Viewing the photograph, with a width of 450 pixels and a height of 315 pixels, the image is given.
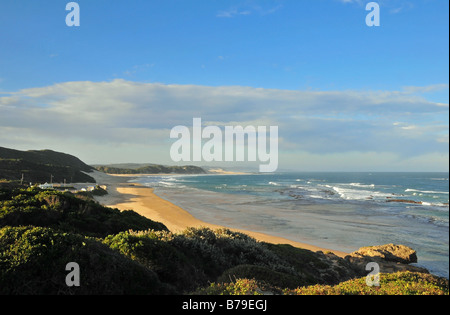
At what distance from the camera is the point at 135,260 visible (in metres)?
6.95

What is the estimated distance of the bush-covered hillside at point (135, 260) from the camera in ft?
17.1

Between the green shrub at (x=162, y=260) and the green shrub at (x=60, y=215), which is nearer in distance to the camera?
the green shrub at (x=162, y=260)

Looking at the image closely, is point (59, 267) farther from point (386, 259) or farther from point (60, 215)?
point (386, 259)

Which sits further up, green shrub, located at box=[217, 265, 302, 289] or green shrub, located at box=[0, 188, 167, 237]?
green shrub, located at box=[0, 188, 167, 237]

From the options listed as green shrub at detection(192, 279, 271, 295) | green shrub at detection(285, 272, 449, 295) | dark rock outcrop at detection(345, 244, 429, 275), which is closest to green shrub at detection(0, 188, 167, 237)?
green shrub at detection(192, 279, 271, 295)

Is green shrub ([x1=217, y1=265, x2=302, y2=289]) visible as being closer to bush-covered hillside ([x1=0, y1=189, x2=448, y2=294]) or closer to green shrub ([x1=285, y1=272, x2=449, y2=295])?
bush-covered hillside ([x1=0, y1=189, x2=448, y2=294])

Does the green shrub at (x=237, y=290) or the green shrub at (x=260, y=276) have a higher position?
the green shrub at (x=237, y=290)

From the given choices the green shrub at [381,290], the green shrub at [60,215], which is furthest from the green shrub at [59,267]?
the green shrub at [60,215]

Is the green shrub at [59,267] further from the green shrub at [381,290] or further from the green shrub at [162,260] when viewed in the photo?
the green shrub at [381,290]

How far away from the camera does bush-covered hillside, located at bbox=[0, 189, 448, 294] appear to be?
5.23 metres

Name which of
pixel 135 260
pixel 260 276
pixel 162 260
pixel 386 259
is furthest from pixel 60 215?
pixel 386 259

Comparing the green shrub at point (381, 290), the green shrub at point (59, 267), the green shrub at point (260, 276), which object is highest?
the green shrub at point (59, 267)

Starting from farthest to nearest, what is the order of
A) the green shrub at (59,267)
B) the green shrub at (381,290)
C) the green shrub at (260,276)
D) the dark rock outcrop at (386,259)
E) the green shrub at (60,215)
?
the dark rock outcrop at (386,259) < the green shrub at (60,215) < the green shrub at (260,276) < the green shrub at (381,290) < the green shrub at (59,267)
